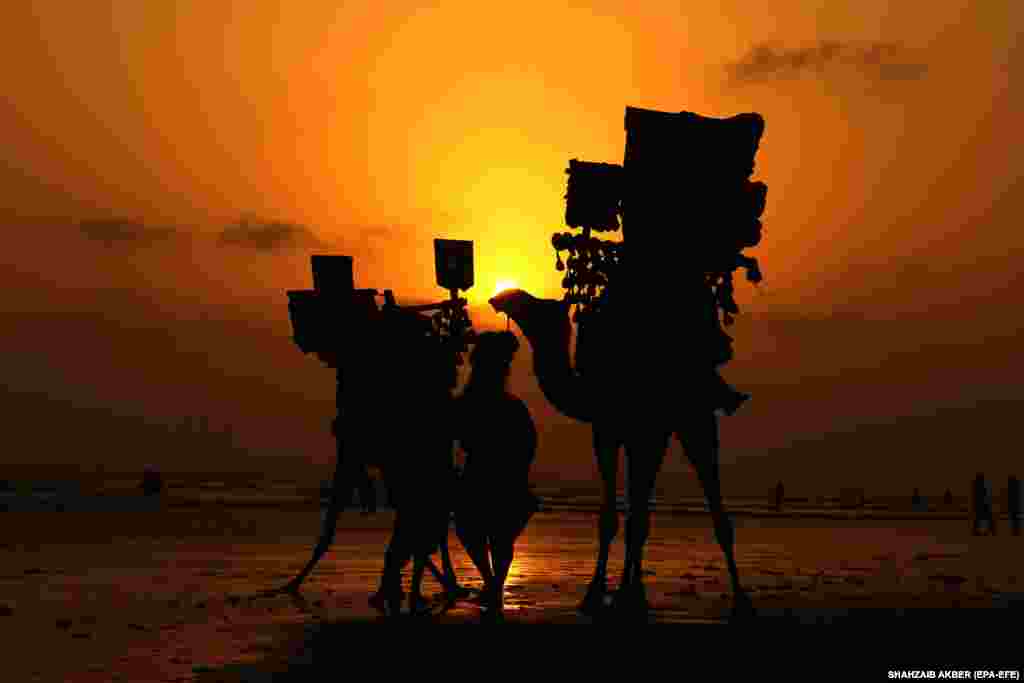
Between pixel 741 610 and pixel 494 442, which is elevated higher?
pixel 494 442

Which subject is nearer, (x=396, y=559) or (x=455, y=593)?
(x=396, y=559)

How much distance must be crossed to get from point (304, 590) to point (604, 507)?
525 centimetres

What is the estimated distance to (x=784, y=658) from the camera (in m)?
10.7

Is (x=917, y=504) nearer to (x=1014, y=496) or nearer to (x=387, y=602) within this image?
(x=1014, y=496)

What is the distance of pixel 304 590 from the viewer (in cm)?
1756

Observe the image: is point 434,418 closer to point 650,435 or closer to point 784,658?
point 650,435

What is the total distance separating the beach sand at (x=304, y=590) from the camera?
11.4 m

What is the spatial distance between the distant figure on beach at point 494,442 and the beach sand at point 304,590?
43.8 inches

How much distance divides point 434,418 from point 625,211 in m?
3.09

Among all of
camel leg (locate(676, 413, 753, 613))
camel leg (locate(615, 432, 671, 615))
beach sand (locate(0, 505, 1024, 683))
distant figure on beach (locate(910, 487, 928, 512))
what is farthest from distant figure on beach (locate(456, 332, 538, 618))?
distant figure on beach (locate(910, 487, 928, 512))

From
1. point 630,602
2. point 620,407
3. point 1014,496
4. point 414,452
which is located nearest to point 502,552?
point 414,452

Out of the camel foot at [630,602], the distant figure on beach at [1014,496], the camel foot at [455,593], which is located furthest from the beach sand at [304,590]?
the distant figure on beach at [1014,496]

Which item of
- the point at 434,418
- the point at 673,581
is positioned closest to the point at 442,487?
the point at 434,418

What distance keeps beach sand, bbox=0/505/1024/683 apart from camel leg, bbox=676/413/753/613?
1.37ft
